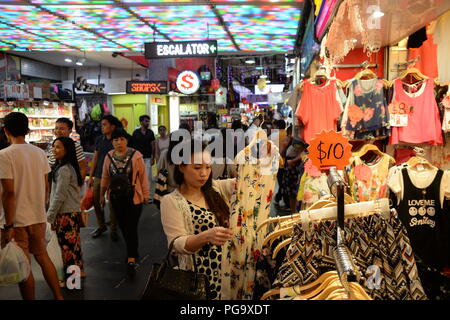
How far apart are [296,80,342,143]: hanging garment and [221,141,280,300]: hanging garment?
1.72m

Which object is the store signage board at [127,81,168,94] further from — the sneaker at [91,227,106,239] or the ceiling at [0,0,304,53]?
the sneaker at [91,227,106,239]

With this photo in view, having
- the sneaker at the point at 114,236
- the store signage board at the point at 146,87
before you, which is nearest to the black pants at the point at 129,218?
the sneaker at the point at 114,236

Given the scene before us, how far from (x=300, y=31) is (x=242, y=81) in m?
19.6

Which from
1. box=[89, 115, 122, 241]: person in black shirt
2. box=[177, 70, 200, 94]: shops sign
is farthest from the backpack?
box=[177, 70, 200, 94]: shops sign

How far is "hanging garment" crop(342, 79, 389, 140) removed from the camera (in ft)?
12.6

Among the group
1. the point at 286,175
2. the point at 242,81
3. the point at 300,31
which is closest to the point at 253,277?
the point at 286,175

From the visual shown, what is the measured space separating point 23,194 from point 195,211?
1.94 meters

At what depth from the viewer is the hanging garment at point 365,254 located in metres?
1.65

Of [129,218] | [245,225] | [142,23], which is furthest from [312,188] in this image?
[142,23]

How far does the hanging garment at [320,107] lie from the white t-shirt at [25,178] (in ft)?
8.40

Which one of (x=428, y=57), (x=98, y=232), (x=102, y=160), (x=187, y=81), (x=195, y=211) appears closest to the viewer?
(x=195, y=211)

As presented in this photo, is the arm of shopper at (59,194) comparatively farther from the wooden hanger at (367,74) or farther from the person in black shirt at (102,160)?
the wooden hanger at (367,74)

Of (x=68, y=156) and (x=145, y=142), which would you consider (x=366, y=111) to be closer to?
(x=68, y=156)

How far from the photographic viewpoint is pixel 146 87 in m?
11.1
